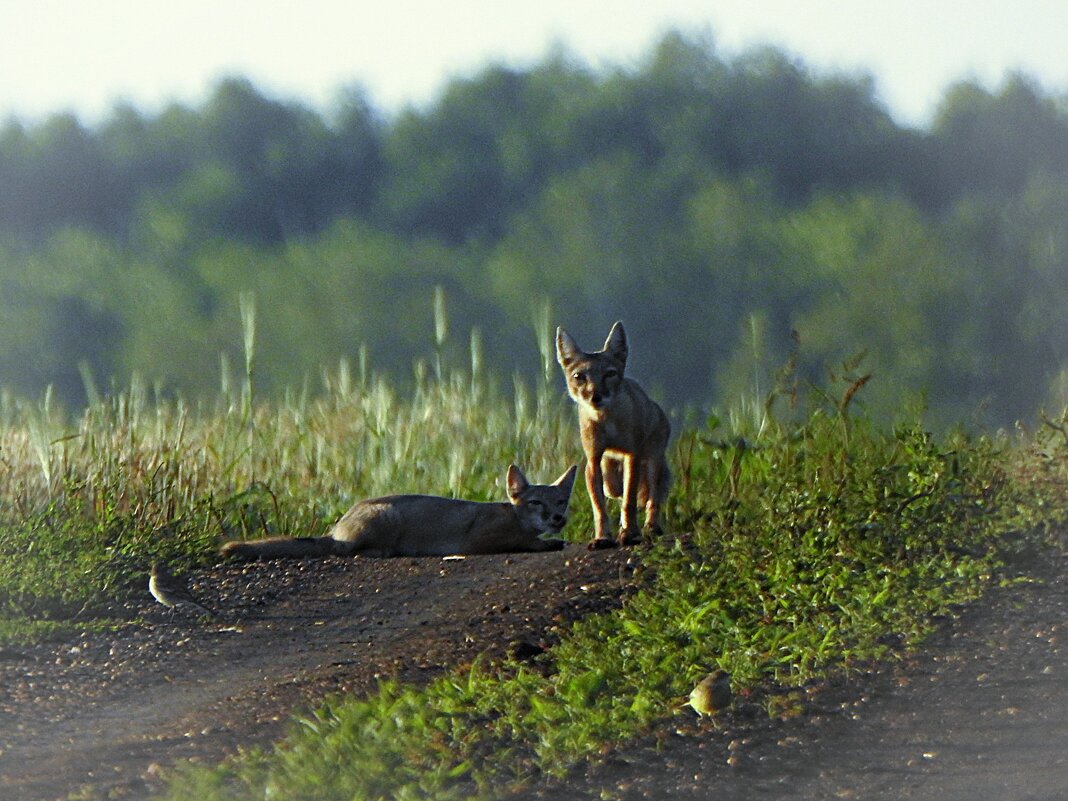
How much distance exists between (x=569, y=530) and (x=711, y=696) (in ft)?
15.5

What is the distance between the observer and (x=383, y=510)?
8.88 meters

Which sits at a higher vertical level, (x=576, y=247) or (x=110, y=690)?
(x=576, y=247)

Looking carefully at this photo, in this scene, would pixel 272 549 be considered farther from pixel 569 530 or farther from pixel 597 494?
pixel 569 530

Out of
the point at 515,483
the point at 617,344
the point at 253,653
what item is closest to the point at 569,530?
the point at 515,483

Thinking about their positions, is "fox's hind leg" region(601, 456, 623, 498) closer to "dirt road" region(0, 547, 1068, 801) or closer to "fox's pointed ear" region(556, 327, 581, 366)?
"fox's pointed ear" region(556, 327, 581, 366)

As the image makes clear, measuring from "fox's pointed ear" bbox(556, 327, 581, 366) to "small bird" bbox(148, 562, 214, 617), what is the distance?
254 cm

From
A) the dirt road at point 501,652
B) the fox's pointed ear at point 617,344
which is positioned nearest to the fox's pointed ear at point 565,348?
the fox's pointed ear at point 617,344

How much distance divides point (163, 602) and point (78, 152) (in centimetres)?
2233

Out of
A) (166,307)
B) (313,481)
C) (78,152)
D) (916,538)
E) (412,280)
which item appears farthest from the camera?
(78,152)

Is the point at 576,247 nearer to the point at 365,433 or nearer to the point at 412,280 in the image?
the point at 412,280

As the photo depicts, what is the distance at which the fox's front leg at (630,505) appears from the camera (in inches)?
311

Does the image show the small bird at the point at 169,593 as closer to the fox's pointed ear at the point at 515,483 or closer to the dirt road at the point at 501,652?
the dirt road at the point at 501,652

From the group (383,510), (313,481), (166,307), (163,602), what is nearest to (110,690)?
(163,602)

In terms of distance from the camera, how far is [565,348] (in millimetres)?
8516
